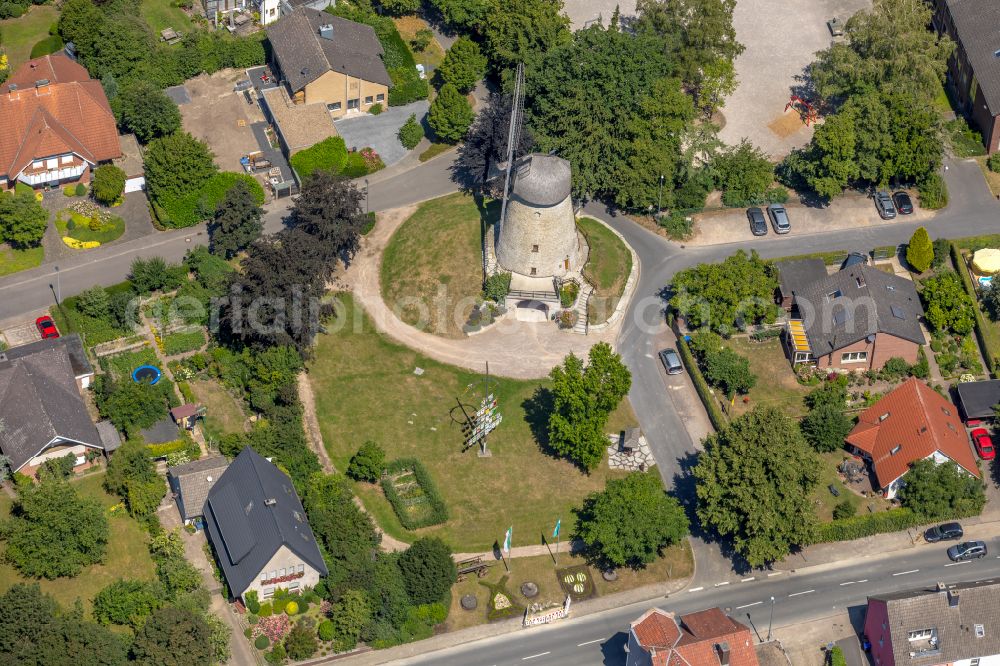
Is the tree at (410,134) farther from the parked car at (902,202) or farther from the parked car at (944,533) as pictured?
the parked car at (944,533)

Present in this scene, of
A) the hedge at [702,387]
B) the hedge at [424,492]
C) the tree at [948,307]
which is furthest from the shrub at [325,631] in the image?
the tree at [948,307]

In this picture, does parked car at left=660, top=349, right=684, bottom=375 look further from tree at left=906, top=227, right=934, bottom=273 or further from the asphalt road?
tree at left=906, top=227, right=934, bottom=273

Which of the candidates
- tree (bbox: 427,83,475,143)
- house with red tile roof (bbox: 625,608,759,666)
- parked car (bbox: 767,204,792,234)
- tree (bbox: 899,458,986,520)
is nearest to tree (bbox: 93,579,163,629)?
house with red tile roof (bbox: 625,608,759,666)

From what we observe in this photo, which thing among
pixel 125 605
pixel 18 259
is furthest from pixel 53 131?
pixel 125 605

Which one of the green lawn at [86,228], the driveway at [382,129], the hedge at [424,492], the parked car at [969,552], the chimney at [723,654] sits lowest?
the hedge at [424,492]

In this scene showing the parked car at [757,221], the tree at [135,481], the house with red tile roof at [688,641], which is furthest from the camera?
the parked car at [757,221]

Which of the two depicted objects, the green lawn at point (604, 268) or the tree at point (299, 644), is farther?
the green lawn at point (604, 268)
